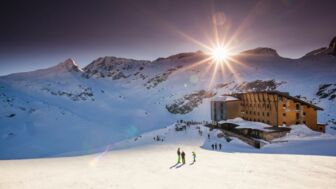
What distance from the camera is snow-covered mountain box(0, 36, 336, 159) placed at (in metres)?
70.8

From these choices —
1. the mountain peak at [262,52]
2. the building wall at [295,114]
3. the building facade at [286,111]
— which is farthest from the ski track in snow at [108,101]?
the mountain peak at [262,52]

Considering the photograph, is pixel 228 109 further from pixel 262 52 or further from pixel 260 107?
pixel 262 52

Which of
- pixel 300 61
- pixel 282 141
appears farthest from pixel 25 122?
pixel 300 61

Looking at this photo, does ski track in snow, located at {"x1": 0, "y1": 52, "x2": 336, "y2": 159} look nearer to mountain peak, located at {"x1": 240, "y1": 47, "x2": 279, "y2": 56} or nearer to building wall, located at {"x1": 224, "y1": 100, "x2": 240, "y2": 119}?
mountain peak, located at {"x1": 240, "y1": 47, "x2": 279, "y2": 56}

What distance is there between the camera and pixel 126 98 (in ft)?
433

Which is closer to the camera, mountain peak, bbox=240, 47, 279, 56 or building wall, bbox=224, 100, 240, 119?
building wall, bbox=224, 100, 240, 119

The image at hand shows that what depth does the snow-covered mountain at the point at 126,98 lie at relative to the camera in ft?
232

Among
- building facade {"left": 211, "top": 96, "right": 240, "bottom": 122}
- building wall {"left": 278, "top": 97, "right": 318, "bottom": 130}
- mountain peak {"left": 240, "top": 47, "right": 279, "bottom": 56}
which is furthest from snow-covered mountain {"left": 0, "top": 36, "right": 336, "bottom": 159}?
building facade {"left": 211, "top": 96, "right": 240, "bottom": 122}

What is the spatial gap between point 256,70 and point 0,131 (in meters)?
91.2

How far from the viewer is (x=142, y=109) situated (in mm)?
109750

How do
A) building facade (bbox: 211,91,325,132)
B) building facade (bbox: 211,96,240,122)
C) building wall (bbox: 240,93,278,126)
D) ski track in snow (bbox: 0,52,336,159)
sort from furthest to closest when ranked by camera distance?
ski track in snow (bbox: 0,52,336,159), building facade (bbox: 211,96,240,122), building wall (bbox: 240,93,278,126), building facade (bbox: 211,91,325,132)

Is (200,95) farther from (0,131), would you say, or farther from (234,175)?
(234,175)

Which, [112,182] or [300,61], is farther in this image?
[300,61]

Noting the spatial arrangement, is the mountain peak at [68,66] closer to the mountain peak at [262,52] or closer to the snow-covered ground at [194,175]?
the mountain peak at [262,52]
